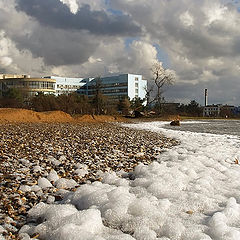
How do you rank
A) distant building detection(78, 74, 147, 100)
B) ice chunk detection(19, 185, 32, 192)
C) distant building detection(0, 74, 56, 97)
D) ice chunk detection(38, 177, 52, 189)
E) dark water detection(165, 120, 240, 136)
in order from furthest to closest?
distant building detection(78, 74, 147, 100)
distant building detection(0, 74, 56, 97)
dark water detection(165, 120, 240, 136)
ice chunk detection(38, 177, 52, 189)
ice chunk detection(19, 185, 32, 192)

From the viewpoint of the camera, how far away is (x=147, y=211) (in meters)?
3.30

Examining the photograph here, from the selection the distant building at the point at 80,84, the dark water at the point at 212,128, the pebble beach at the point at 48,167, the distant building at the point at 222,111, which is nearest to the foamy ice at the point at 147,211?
the pebble beach at the point at 48,167

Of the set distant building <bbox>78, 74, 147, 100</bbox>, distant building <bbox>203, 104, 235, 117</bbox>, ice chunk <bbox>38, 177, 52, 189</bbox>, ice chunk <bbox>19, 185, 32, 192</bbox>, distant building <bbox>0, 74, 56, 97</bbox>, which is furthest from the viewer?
distant building <bbox>78, 74, 147, 100</bbox>

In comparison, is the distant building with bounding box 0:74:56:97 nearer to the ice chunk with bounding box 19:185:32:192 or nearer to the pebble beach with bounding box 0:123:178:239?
the pebble beach with bounding box 0:123:178:239

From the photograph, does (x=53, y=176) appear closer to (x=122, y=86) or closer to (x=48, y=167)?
(x=48, y=167)

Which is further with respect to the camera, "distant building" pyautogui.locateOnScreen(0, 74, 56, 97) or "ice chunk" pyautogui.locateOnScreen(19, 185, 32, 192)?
"distant building" pyautogui.locateOnScreen(0, 74, 56, 97)

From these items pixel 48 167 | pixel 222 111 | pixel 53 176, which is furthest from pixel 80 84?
pixel 53 176

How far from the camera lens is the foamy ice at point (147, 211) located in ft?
9.45

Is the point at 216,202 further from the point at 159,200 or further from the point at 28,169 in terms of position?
the point at 28,169

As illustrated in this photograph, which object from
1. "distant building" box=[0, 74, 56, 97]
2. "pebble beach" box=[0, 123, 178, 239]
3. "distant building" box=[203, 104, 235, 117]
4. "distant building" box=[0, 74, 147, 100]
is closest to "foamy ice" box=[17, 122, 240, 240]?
"pebble beach" box=[0, 123, 178, 239]

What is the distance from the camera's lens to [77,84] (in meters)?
112

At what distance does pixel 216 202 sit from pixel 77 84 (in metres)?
111

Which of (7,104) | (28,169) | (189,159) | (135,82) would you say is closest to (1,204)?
(28,169)

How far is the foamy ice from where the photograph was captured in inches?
113
